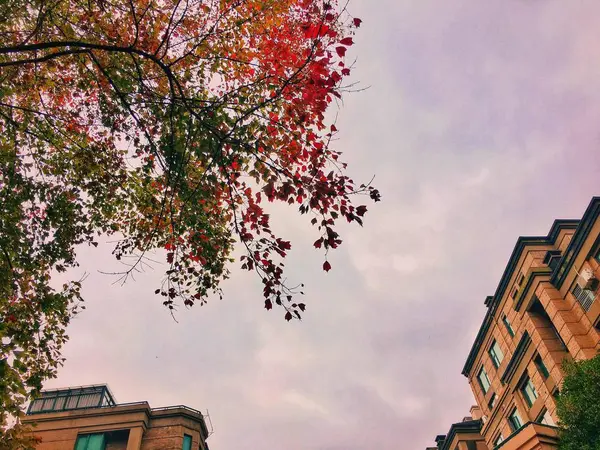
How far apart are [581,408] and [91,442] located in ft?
98.6

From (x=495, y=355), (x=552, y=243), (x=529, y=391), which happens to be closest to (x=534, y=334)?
(x=529, y=391)

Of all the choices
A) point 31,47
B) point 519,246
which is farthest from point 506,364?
point 31,47

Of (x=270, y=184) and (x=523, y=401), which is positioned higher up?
(x=523, y=401)

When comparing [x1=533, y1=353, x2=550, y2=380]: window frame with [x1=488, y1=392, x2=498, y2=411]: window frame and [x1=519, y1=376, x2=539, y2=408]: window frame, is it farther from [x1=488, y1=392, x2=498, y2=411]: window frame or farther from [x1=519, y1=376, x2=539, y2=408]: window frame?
[x1=488, y1=392, x2=498, y2=411]: window frame

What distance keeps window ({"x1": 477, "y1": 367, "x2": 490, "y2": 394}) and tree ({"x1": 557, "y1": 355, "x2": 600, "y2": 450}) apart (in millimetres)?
13989

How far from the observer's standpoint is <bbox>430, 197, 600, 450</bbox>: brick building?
79.5 ft

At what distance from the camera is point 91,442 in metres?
29.3

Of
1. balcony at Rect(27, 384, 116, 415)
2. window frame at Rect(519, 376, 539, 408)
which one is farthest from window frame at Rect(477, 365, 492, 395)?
balcony at Rect(27, 384, 116, 415)

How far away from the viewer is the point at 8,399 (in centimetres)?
838

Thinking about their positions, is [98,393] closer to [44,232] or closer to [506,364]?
[44,232]

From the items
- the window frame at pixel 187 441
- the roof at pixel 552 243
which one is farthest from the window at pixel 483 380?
the window frame at pixel 187 441

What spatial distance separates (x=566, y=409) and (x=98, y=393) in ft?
106

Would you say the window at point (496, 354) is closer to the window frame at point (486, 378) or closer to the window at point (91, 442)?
the window frame at point (486, 378)

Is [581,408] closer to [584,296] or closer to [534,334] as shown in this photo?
[584,296]
